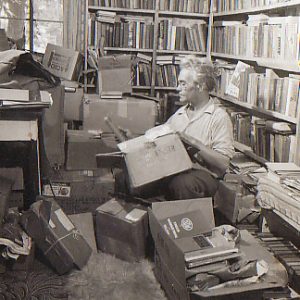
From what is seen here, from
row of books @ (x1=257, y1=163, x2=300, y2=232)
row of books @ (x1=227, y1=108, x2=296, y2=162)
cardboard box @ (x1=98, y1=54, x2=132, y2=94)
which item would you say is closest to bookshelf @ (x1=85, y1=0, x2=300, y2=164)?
Result: row of books @ (x1=227, y1=108, x2=296, y2=162)

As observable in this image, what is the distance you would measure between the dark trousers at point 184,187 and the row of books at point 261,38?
96 centimetres

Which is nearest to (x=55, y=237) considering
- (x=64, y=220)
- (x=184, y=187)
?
(x=64, y=220)

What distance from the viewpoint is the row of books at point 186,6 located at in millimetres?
4992

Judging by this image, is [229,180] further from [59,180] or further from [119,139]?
[59,180]

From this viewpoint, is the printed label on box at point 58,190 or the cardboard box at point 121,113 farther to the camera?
the cardboard box at point 121,113

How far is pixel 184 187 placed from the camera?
2848 millimetres

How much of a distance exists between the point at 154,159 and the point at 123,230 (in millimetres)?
472

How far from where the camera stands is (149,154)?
2.75 meters

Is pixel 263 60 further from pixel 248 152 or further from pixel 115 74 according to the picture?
pixel 115 74

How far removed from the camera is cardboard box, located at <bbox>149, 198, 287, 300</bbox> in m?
2.03

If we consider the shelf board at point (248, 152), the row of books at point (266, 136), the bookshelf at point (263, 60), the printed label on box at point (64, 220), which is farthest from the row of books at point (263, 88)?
the printed label on box at point (64, 220)

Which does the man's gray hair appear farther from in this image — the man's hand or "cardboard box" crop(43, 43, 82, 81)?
"cardboard box" crop(43, 43, 82, 81)

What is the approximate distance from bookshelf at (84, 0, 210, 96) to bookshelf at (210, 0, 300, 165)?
11.5 inches

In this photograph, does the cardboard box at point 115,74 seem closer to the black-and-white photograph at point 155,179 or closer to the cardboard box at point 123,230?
the black-and-white photograph at point 155,179
